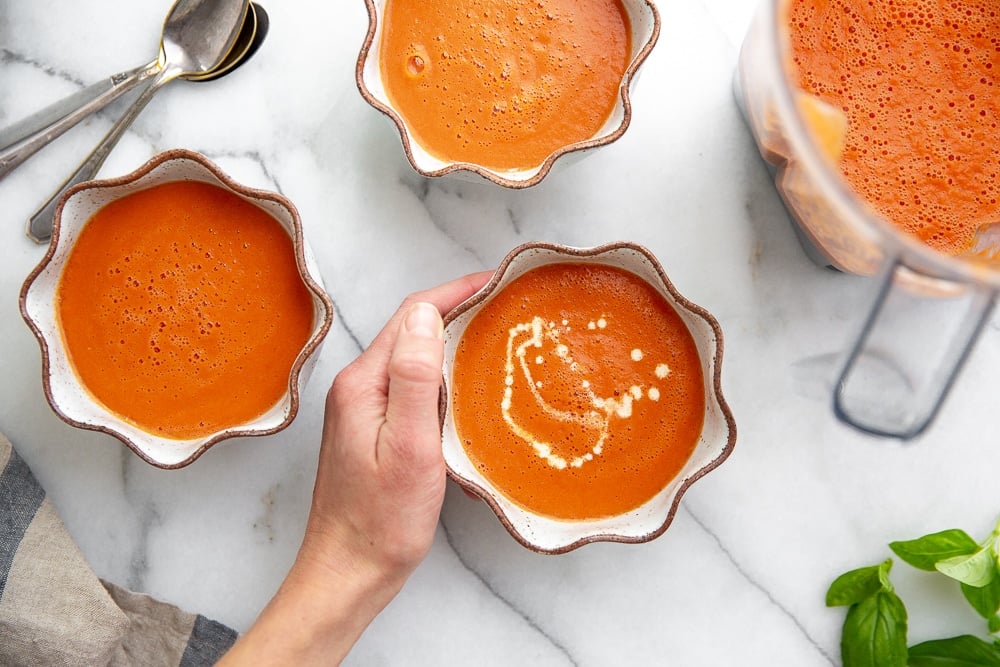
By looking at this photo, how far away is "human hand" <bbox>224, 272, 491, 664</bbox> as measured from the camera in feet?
4.19

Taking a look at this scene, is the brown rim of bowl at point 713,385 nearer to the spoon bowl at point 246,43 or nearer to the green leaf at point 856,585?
the green leaf at point 856,585

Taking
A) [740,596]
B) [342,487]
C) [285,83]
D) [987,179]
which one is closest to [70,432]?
[342,487]

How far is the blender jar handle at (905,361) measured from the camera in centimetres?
115

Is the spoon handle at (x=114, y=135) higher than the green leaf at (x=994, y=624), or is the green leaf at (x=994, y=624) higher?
the spoon handle at (x=114, y=135)

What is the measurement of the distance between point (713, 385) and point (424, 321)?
0.42m

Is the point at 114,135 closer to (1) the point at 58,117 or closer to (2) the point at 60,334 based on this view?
(1) the point at 58,117

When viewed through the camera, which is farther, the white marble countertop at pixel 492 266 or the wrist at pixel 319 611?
the white marble countertop at pixel 492 266

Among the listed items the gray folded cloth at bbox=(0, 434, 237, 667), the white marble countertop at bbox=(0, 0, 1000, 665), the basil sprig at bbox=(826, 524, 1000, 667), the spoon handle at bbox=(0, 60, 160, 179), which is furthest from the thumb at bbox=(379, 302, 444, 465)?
the basil sprig at bbox=(826, 524, 1000, 667)

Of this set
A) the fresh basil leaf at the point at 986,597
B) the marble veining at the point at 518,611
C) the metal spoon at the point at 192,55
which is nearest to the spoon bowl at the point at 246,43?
the metal spoon at the point at 192,55

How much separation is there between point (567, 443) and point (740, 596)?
0.42m

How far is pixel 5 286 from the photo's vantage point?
1.52 m

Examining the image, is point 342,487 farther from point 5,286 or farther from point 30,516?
point 5,286

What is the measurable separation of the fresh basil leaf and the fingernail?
0.92 metres

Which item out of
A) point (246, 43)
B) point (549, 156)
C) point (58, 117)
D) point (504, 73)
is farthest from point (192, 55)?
point (549, 156)
